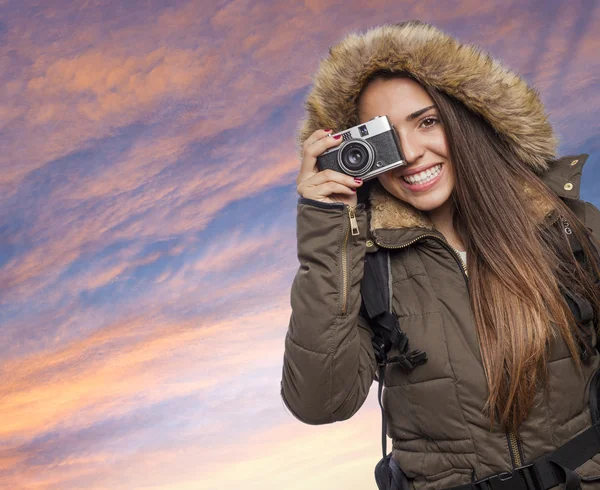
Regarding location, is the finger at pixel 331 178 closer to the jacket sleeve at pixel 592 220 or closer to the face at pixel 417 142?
the face at pixel 417 142

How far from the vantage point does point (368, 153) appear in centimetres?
243

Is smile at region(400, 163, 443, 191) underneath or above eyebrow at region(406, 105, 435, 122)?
underneath

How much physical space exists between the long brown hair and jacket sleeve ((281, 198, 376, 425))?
1.38 ft

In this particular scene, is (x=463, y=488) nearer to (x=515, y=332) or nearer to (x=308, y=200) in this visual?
(x=515, y=332)

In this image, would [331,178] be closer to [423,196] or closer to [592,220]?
[423,196]

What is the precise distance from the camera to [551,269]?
95.7 inches

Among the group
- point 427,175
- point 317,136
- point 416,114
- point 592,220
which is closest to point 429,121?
point 416,114

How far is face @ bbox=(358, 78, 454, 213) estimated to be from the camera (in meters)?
2.49

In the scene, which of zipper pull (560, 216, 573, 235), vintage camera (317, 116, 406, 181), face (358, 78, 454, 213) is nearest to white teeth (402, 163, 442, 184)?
face (358, 78, 454, 213)

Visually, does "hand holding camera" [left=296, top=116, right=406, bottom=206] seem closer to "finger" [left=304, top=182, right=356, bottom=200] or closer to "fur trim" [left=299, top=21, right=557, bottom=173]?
"finger" [left=304, top=182, right=356, bottom=200]

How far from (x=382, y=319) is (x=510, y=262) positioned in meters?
0.48

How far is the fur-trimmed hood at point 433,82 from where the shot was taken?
249 centimetres

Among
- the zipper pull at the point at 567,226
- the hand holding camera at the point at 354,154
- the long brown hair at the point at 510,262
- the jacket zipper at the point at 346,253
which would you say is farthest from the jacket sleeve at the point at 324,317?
the zipper pull at the point at 567,226

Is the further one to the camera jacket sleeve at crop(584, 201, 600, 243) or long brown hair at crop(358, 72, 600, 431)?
jacket sleeve at crop(584, 201, 600, 243)
